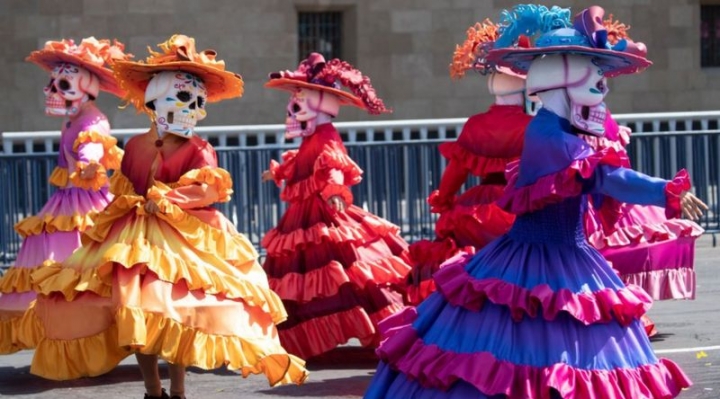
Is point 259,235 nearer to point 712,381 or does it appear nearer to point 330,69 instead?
point 330,69

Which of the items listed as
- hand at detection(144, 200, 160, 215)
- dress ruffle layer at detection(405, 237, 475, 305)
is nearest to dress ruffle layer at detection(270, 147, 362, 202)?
dress ruffle layer at detection(405, 237, 475, 305)

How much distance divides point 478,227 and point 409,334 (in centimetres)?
272

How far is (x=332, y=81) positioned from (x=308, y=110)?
0.27m

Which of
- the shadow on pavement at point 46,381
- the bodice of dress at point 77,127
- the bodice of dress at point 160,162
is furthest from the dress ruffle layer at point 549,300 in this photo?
the bodice of dress at point 77,127

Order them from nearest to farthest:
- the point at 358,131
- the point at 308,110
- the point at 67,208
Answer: the point at 308,110 → the point at 67,208 → the point at 358,131

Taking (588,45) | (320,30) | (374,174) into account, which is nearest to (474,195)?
(588,45)

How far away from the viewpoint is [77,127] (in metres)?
10.8

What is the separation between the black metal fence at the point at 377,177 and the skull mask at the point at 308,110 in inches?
163

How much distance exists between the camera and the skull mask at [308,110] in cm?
1068

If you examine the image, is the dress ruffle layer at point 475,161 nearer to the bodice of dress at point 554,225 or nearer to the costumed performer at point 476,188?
the costumed performer at point 476,188

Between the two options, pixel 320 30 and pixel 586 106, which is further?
pixel 320 30

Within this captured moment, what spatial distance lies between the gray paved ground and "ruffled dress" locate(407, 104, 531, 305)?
2.40 ft

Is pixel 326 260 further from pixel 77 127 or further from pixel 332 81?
pixel 77 127

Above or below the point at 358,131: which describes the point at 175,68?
above
